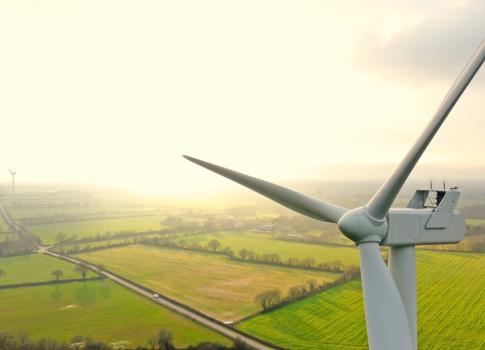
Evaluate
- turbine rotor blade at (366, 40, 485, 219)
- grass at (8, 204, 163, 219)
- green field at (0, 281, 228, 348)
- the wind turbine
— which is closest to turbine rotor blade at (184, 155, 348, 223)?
the wind turbine

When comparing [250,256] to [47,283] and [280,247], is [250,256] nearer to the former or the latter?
[280,247]

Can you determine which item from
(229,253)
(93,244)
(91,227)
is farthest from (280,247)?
(91,227)

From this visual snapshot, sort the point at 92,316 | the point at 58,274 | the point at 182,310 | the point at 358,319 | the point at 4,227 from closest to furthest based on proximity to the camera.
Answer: the point at 358,319, the point at 92,316, the point at 182,310, the point at 58,274, the point at 4,227

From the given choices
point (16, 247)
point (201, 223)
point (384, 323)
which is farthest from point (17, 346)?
point (201, 223)

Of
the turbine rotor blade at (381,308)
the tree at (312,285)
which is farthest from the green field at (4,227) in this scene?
the turbine rotor blade at (381,308)

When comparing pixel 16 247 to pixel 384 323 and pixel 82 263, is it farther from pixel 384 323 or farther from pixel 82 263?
pixel 384 323
